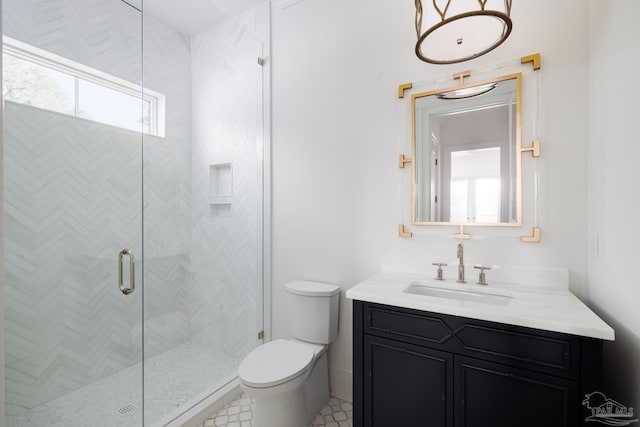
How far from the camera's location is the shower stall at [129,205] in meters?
1.47

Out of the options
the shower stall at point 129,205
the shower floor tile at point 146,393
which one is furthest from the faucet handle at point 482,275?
the shower floor tile at point 146,393

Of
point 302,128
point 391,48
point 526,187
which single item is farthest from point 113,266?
point 526,187

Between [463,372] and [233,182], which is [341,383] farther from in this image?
[233,182]

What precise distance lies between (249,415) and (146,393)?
0.69m

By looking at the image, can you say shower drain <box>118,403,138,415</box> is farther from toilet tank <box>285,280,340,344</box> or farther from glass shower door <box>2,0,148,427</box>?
toilet tank <box>285,280,340,344</box>

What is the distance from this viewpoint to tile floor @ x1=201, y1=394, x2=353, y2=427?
5.47 ft

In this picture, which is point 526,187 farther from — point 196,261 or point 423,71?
point 196,261

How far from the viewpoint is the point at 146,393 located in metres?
1.80

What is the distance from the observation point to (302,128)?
6.79 ft

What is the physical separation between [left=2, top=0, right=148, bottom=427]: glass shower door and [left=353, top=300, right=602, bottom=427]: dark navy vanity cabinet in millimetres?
1426

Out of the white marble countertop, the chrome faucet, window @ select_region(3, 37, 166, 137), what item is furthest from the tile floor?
window @ select_region(3, 37, 166, 137)

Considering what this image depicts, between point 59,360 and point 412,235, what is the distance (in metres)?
2.19

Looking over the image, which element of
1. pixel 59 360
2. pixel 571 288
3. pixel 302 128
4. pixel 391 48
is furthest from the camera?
pixel 302 128

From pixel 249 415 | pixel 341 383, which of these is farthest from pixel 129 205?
pixel 341 383
